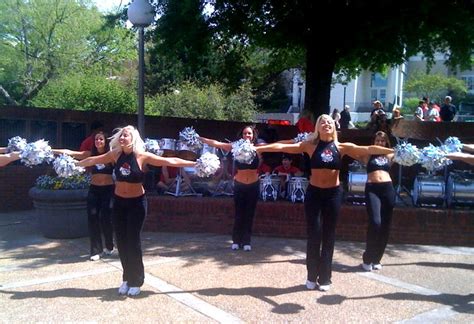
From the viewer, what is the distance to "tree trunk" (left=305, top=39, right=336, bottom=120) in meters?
11.0

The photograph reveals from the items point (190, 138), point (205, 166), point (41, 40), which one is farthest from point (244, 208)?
point (41, 40)

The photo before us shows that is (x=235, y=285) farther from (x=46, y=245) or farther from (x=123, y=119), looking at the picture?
(x=123, y=119)

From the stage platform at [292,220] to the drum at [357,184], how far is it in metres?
0.23

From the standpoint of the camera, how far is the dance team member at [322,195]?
5.86 metres

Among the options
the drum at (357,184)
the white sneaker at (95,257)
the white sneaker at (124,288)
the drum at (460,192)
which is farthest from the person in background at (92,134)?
the drum at (460,192)

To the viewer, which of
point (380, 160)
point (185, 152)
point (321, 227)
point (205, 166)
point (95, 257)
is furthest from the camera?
point (185, 152)

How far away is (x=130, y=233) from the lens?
570cm

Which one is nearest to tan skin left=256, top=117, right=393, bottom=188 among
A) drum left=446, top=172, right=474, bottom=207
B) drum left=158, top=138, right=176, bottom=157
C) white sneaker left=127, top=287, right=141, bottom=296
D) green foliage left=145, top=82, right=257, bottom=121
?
white sneaker left=127, top=287, right=141, bottom=296

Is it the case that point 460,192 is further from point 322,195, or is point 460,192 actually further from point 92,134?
point 92,134

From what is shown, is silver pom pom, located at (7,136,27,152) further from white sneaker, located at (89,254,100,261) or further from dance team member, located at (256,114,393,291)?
dance team member, located at (256,114,393,291)

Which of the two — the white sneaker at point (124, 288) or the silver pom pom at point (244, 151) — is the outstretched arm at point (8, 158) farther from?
the silver pom pom at point (244, 151)

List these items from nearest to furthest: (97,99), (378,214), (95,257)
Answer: (378,214)
(95,257)
(97,99)

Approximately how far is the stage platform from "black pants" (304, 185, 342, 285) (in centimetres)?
260

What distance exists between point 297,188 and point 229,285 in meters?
3.09
